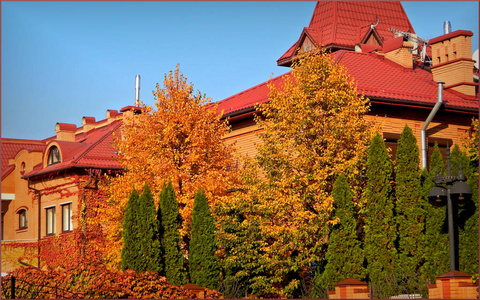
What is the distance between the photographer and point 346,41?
99.2ft

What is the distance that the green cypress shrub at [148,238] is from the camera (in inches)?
756

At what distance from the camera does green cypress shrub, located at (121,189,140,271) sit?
19078 mm

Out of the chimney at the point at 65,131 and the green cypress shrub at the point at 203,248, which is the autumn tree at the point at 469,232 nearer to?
the green cypress shrub at the point at 203,248

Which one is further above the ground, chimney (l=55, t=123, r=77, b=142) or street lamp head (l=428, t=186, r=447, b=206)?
chimney (l=55, t=123, r=77, b=142)

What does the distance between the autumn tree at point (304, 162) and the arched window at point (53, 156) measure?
16741 millimetres

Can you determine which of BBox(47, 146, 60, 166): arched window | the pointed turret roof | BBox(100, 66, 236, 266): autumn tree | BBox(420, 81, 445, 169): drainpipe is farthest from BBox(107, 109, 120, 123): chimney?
BBox(420, 81, 445, 169): drainpipe

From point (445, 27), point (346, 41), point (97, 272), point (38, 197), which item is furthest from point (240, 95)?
point (97, 272)

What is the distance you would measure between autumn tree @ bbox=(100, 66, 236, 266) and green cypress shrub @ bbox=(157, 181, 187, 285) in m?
0.91

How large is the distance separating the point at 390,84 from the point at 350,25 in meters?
6.91

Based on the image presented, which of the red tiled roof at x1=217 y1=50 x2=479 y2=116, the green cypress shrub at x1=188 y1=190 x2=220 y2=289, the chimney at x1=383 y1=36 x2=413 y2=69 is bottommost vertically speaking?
the green cypress shrub at x1=188 y1=190 x2=220 y2=289

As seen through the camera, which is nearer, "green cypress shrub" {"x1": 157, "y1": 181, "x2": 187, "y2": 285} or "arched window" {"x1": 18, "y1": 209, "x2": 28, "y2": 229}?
"green cypress shrub" {"x1": 157, "y1": 181, "x2": 187, "y2": 285}

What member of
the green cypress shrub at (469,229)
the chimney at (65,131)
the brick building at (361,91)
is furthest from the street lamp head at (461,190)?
the chimney at (65,131)

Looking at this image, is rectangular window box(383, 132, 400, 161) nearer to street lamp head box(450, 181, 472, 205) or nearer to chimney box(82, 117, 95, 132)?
A: street lamp head box(450, 181, 472, 205)

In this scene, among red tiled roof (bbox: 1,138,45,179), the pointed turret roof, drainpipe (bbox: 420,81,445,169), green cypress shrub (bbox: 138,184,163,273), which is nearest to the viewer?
green cypress shrub (bbox: 138,184,163,273)
